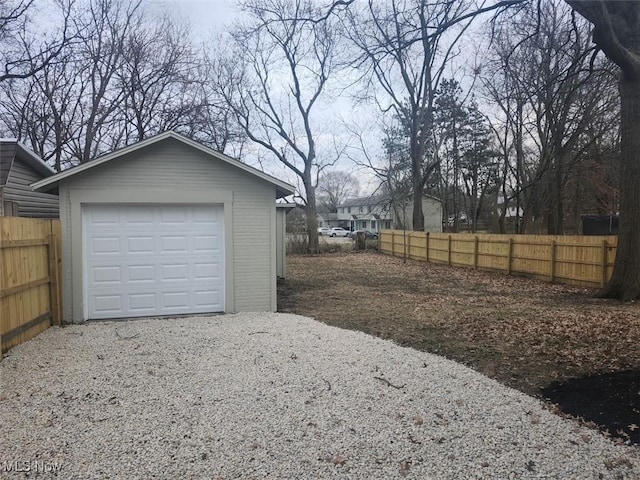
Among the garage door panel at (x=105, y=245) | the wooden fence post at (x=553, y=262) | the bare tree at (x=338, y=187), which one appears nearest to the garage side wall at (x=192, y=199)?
the garage door panel at (x=105, y=245)

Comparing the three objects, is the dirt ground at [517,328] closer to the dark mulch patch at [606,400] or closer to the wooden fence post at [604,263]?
the dark mulch patch at [606,400]

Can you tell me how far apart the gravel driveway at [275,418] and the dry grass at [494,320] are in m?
0.70

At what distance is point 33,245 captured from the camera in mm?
6539

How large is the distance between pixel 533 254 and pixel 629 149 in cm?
535

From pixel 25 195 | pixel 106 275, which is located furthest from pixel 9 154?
pixel 106 275

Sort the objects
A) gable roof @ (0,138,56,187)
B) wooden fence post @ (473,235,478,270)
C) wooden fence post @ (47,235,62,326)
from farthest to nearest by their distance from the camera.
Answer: wooden fence post @ (473,235,478,270)
gable roof @ (0,138,56,187)
wooden fence post @ (47,235,62,326)

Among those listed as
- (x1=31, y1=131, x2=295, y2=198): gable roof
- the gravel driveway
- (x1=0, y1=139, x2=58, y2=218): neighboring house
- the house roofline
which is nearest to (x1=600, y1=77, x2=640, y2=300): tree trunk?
the gravel driveway

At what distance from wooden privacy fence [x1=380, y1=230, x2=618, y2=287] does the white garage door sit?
9.71 m

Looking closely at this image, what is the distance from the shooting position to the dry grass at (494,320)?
17.3ft

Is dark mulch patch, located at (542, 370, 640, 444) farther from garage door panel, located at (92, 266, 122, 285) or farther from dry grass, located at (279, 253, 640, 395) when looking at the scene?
garage door panel, located at (92, 266, 122, 285)

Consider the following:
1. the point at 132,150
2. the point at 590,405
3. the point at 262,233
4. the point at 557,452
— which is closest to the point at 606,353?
the point at 590,405

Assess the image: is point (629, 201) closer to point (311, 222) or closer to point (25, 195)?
point (25, 195)

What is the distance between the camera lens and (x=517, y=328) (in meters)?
7.02

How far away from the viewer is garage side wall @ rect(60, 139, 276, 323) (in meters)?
7.52
